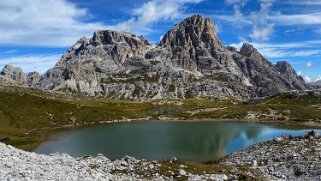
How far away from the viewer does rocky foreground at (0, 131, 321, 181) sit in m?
29.3

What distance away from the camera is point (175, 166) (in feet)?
138

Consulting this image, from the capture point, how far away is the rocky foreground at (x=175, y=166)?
2933 centimetres

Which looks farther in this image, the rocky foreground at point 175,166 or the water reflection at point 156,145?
the water reflection at point 156,145

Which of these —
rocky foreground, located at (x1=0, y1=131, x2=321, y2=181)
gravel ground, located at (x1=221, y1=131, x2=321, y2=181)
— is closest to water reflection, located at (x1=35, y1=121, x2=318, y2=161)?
gravel ground, located at (x1=221, y1=131, x2=321, y2=181)

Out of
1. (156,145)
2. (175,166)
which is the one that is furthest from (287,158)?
(156,145)

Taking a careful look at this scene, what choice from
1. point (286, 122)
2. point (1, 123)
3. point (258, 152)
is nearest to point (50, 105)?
point (1, 123)

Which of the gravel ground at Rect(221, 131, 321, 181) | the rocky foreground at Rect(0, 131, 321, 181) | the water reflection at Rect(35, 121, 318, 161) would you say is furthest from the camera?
the water reflection at Rect(35, 121, 318, 161)

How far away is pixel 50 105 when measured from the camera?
192125 mm

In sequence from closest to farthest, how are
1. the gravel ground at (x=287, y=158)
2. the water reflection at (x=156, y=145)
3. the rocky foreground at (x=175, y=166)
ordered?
the rocky foreground at (x=175, y=166) → the gravel ground at (x=287, y=158) → the water reflection at (x=156, y=145)

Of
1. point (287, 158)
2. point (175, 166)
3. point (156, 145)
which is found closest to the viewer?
point (175, 166)

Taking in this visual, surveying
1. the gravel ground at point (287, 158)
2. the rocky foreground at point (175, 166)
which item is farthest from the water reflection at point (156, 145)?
the rocky foreground at point (175, 166)

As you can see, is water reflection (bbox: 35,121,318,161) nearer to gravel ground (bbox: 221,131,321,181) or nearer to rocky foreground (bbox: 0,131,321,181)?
gravel ground (bbox: 221,131,321,181)

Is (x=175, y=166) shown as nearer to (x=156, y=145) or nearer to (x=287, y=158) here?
(x=287, y=158)

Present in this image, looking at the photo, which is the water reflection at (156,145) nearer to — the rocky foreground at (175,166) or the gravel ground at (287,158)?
the gravel ground at (287,158)
